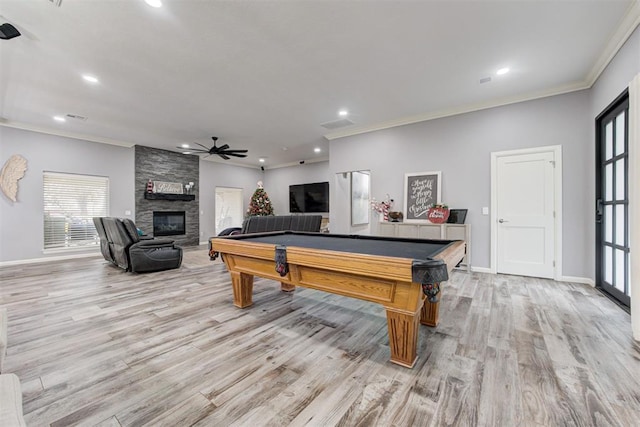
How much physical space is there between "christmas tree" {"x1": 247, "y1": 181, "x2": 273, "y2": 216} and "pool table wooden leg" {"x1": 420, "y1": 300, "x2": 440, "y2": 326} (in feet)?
24.1

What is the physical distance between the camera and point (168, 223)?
25.3 feet

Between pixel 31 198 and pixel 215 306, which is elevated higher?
pixel 31 198

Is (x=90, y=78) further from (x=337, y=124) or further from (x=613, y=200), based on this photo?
(x=613, y=200)

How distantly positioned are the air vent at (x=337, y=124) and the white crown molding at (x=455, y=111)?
0.28 m

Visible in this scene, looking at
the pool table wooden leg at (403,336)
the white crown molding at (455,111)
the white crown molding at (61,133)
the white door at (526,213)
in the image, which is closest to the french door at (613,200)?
the white door at (526,213)

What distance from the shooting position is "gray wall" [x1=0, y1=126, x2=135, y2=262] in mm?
5188

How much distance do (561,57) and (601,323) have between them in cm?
295

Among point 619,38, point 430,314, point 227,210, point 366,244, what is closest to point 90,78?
point 366,244

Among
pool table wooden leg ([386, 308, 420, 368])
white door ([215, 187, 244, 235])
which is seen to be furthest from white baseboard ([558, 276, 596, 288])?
white door ([215, 187, 244, 235])

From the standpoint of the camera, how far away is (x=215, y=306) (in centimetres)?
292

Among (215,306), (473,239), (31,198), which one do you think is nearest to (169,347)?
(215,306)

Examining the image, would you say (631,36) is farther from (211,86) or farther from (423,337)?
(211,86)

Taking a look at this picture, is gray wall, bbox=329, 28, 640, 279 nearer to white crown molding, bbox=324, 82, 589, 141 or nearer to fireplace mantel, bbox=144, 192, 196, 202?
white crown molding, bbox=324, 82, 589, 141

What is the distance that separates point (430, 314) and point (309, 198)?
6.63 meters
